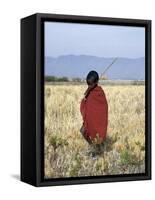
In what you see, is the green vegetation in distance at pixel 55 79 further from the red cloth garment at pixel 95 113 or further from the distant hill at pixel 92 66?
the red cloth garment at pixel 95 113

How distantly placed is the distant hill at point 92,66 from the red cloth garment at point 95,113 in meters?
0.15

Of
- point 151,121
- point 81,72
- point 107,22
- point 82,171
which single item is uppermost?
point 107,22

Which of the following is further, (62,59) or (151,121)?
(151,121)

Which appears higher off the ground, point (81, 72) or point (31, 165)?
point (81, 72)

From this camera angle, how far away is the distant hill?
482 cm

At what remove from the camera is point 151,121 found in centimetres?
516

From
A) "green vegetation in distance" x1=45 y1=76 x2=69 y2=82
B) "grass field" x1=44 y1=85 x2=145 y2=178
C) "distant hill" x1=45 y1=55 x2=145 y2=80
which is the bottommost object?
"grass field" x1=44 y1=85 x2=145 y2=178

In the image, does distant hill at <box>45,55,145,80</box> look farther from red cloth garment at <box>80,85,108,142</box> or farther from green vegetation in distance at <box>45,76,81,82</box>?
red cloth garment at <box>80,85,108,142</box>

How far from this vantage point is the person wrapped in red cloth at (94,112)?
4.92 meters

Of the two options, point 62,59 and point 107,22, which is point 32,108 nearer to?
point 62,59

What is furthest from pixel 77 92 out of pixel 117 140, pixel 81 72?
pixel 117 140

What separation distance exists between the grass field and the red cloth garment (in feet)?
0.12

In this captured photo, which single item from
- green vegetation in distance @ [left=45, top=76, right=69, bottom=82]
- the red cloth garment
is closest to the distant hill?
green vegetation in distance @ [left=45, top=76, right=69, bottom=82]

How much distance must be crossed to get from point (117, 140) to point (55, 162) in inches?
19.8
